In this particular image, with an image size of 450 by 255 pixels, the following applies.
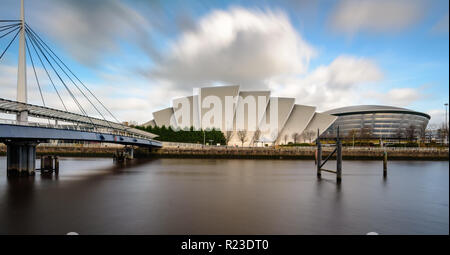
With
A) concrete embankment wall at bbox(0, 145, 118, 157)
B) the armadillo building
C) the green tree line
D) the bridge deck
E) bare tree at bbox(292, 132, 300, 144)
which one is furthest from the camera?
the armadillo building

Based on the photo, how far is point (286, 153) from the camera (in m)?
36.3

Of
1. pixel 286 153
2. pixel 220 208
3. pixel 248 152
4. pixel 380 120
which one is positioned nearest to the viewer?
pixel 220 208

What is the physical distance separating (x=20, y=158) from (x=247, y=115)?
51.5 metres

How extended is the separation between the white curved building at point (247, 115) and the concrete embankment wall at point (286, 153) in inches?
938

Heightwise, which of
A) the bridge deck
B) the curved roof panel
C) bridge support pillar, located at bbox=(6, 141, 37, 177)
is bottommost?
bridge support pillar, located at bbox=(6, 141, 37, 177)

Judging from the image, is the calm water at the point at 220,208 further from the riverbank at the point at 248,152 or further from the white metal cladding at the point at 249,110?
the white metal cladding at the point at 249,110

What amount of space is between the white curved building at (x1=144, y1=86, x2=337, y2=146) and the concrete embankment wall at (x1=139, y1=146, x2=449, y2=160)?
2382 cm

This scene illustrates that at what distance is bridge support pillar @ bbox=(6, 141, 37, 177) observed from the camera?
15.2 meters

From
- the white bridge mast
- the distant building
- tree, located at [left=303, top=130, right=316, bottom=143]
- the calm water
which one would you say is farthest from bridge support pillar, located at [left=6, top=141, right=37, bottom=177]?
the distant building

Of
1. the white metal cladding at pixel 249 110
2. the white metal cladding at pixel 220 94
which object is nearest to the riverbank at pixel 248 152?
the white metal cladding at pixel 220 94

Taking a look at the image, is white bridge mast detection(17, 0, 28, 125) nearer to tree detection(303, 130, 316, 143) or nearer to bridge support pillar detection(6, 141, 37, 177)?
bridge support pillar detection(6, 141, 37, 177)

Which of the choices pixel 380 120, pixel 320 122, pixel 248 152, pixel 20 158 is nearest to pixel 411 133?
pixel 320 122

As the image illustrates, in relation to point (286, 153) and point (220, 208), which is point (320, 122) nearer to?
point (286, 153)
